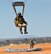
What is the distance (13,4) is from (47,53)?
64.5 feet

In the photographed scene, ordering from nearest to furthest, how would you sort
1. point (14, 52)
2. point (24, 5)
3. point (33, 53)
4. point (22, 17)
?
point (24, 5), point (22, 17), point (33, 53), point (14, 52)

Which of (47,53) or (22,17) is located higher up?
(22,17)

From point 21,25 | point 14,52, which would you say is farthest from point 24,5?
point 14,52

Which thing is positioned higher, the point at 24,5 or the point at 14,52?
the point at 24,5

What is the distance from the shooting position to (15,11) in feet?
95.1

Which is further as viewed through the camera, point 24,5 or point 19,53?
point 19,53

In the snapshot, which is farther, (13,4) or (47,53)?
(47,53)

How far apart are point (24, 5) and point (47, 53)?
65.3 ft

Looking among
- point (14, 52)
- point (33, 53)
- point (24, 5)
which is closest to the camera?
point (24, 5)

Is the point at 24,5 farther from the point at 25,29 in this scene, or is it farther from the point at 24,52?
the point at 24,52

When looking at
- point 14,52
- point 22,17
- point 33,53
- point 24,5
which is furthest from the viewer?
point 14,52

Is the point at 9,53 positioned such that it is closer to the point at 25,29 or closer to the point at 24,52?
the point at 24,52

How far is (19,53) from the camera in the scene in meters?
48.9

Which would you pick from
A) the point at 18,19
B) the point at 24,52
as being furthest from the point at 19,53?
the point at 18,19
